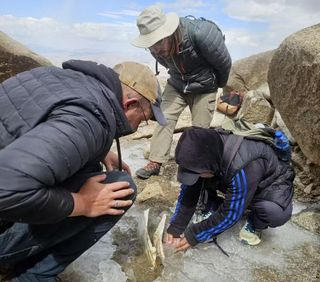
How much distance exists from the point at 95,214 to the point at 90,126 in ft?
2.02

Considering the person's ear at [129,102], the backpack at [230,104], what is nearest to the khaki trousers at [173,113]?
the backpack at [230,104]

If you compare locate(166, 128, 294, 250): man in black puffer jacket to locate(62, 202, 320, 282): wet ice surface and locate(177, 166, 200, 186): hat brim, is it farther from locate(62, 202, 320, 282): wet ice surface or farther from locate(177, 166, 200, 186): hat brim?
locate(62, 202, 320, 282): wet ice surface

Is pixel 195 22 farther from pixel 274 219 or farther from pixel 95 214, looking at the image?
pixel 95 214

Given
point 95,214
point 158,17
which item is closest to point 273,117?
point 158,17

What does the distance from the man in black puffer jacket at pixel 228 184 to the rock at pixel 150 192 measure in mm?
680

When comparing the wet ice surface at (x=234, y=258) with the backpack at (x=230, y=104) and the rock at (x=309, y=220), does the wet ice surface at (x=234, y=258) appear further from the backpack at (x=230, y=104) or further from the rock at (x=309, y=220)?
the backpack at (x=230, y=104)

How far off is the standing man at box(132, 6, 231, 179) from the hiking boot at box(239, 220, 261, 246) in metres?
1.47

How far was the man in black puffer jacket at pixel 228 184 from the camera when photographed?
8.89 ft

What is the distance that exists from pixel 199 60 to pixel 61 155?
2.97 meters

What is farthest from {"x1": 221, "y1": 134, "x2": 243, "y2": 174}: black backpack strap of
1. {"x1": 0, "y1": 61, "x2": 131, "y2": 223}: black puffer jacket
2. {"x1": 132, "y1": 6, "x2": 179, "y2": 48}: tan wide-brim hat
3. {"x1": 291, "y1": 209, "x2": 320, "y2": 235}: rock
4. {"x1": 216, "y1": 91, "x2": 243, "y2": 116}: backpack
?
{"x1": 216, "y1": 91, "x2": 243, "y2": 116}: backpack

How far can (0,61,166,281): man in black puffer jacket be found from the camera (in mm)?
1732

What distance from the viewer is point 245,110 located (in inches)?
239

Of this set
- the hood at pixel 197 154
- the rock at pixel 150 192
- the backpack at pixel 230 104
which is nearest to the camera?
the hood at pixel 197 154

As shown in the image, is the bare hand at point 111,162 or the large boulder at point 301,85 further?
the large boulder at point 301,85
